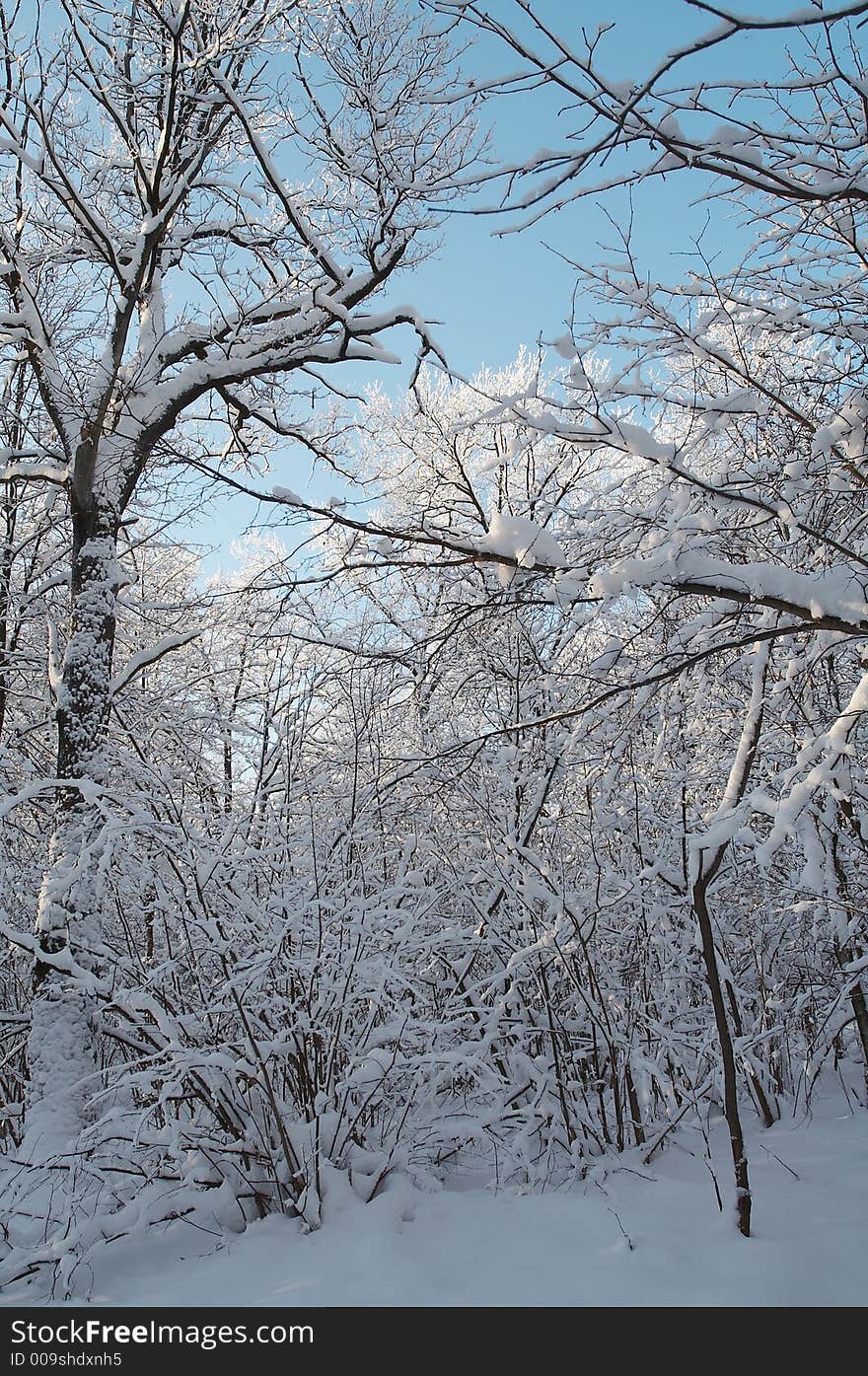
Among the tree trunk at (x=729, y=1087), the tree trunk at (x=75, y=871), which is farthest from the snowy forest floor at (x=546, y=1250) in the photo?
the tree trunk at (x=75, y=871)

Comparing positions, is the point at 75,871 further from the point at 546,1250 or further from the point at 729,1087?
the point at 729,1087

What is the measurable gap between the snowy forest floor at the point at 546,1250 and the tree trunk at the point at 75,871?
1.18 m

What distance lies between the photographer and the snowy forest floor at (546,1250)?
2.56 metres

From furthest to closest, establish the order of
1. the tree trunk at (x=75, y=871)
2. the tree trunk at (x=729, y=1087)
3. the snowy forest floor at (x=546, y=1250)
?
the tree trunk at (x=75, y=871), the tree trunk at (x=729, y=1087), the snowy forest floor at (x=546, y=1250)

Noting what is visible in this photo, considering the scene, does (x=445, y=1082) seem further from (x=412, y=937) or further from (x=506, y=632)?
(x=506, y=632)

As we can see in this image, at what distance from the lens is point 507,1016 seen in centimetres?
445

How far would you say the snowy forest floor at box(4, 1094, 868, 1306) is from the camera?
2.56m

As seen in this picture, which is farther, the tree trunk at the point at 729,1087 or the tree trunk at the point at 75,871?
the tree trunk at the point at 75,871

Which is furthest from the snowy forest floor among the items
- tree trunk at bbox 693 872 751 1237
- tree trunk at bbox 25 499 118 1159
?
tree trunk at bbox 25 499 118 1159

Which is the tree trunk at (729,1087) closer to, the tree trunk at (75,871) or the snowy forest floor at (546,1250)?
the snowy forest floor at (546,1250)

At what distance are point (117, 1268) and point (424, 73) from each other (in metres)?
7.22

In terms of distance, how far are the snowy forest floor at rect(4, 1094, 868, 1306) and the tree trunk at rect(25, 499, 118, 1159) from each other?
1.18m

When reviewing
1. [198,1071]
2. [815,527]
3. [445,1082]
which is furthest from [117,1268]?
[815,527]

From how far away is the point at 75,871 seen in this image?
368cm
